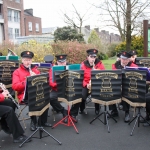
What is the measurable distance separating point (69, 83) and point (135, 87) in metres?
1.38

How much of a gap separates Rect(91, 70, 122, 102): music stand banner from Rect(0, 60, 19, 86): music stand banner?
2228 millimetres

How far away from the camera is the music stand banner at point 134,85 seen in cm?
448

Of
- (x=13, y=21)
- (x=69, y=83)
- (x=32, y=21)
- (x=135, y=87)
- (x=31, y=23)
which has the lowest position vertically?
(x=135, y=87)

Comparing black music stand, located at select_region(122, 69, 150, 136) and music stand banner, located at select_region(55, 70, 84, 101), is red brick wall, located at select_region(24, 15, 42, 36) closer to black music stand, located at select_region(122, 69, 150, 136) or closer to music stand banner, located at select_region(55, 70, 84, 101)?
music stand banner, located at select_region(55, 70, 84, 101)

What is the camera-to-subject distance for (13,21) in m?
35.6

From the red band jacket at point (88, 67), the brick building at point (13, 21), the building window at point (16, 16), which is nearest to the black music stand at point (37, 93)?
the red band jacket at point (88, 67)

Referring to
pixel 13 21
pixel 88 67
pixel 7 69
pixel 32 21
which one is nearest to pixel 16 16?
pixel 13 21

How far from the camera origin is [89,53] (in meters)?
5.73

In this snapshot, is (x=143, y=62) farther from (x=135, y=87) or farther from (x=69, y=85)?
(x=69, y=85)

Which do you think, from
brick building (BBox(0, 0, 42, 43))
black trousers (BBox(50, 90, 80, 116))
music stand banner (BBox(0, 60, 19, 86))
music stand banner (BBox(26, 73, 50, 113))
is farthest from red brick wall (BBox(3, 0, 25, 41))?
music stand banner (BBox(26, 73, 50, 113))

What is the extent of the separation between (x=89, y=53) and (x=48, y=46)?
769cm

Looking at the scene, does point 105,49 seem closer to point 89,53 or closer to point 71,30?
point 71,30

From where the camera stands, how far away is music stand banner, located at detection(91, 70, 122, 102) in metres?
4.67

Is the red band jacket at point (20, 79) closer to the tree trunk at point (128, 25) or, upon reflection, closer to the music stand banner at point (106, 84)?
the music stand banner at point (106, 84)
